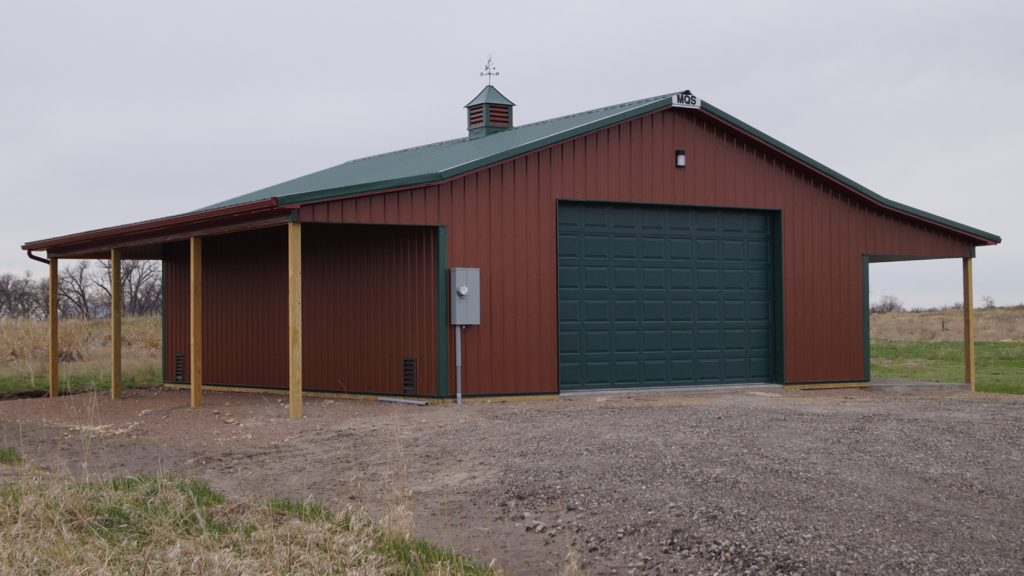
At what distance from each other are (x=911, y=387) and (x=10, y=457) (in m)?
12.9

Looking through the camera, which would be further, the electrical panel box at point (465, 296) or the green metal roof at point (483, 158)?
the electrical panel box at point (465, 296)

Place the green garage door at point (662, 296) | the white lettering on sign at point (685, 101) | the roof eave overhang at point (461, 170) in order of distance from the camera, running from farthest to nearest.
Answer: the white lettering on sign at point (685, 101), the green garage door at point (662, 296), the roof eave overhang at point (461, 170)

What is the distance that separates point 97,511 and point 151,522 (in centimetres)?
59

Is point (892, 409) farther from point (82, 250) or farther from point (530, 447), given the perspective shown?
point (82, 250)

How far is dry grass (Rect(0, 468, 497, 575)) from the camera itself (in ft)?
15.8

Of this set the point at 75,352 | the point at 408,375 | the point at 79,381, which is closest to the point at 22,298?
the point at 75,352

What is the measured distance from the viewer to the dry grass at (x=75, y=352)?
1738cm

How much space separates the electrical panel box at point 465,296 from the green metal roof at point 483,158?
50.4 inches

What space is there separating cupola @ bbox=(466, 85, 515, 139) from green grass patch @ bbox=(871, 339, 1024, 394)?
9009 millimetres

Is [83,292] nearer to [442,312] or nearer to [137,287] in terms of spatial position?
[137,287]

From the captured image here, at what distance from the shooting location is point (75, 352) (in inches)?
818

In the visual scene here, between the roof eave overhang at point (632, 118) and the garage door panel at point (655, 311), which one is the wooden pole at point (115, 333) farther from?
the garage door panel at point (655, 311)

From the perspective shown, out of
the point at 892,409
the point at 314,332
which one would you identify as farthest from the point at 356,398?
the point at 892,409

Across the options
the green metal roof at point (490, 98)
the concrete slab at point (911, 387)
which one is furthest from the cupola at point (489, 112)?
the concrete slab at point (911, 387)
